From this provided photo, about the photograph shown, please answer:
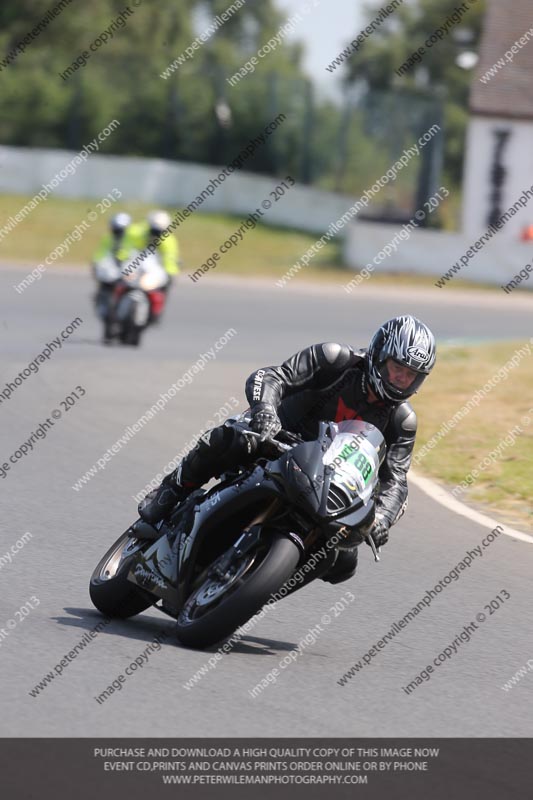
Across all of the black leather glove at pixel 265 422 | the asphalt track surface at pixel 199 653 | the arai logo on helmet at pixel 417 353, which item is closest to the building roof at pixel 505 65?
the asphalt track surface at pixel 199 653

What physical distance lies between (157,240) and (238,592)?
1194 cm

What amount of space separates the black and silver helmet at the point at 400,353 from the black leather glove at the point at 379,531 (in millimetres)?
569

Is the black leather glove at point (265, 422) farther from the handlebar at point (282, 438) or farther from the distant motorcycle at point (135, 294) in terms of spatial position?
the distant motorcycle at point (135, 294)

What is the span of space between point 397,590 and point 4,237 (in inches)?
1039

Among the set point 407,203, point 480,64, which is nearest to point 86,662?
point 407,203

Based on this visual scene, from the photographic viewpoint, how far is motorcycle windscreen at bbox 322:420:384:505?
5.79m

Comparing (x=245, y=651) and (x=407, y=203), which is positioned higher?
(x=407, y=203)

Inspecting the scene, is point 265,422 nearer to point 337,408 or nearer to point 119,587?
point 337,408

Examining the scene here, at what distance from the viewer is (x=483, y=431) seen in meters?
13.0

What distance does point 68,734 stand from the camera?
4.89 metres

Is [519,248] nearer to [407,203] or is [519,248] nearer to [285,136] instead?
[407,203]

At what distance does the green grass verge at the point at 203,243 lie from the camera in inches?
1213

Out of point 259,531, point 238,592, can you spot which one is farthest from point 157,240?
point 238,592

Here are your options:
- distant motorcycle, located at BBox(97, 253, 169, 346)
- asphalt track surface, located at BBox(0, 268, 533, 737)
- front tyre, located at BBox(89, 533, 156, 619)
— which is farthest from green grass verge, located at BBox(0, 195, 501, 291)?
front tyre, located at BBox(89, 533, 156, 619)
